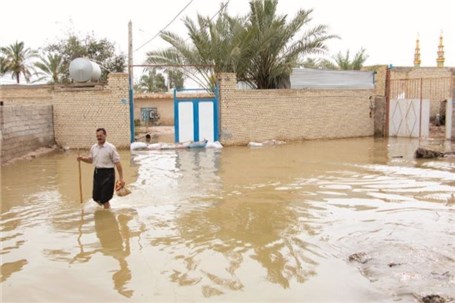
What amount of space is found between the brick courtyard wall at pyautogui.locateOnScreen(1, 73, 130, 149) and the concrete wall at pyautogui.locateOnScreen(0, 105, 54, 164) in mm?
411

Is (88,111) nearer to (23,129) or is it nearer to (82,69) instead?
(82,69)

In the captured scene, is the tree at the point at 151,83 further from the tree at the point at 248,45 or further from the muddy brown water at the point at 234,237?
the muddy brown water at the point at 234,237

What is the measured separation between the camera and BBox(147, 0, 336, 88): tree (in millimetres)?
18469

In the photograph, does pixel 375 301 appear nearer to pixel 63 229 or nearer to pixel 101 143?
pixel 63 229

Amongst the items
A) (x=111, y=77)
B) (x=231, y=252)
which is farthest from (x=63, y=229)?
(x=111, y=77)

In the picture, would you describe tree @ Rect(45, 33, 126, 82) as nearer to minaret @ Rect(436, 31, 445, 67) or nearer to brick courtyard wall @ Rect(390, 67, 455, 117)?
brick courtyard wall @ Rect(390, 67, 455, 117)

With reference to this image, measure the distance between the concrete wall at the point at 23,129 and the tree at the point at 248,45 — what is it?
523cm

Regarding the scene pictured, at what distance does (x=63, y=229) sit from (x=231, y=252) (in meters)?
2.57

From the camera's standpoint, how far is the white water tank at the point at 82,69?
53.9 ft

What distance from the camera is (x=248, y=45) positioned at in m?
18.6

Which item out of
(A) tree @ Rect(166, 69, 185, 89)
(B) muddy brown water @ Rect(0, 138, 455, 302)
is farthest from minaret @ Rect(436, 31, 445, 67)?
(B) muddy brown water @ Rect(0, 138, 455, 302)

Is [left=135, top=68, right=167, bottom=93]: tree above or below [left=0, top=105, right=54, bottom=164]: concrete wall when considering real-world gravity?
above

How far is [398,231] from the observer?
625 centimetres

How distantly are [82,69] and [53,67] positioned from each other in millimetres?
12579
